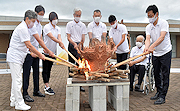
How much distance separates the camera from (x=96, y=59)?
10.5 feet

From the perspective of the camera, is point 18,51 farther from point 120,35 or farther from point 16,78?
point 120,35

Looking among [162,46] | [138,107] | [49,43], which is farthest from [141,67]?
[49,43]

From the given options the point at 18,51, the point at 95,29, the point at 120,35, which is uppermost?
the point at 95,29

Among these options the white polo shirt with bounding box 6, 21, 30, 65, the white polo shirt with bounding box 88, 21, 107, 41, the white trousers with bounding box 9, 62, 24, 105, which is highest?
the white polo shirt with bounding box 88, 21, 107, 41

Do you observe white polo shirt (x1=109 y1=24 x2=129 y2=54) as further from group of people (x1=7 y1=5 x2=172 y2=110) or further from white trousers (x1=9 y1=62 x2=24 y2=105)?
white trousers (x1=9 y1=62 x2=24 y2=105)

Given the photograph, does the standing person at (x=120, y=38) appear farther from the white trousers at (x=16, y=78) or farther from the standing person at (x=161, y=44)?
the white trousers at (x=16, y=78)

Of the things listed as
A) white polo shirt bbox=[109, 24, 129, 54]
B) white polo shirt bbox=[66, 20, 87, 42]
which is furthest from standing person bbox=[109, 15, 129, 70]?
white polo shirt bbox=[66, 20, 87, 42]

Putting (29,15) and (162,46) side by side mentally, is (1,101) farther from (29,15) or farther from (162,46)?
(162,46)

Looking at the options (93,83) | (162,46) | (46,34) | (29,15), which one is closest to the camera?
(93,83)

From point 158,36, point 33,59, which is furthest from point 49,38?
point 158,36

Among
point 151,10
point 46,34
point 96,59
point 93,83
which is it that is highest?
point 151,10

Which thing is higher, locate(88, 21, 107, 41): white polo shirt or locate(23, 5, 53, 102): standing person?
locate(88, 21, 107, 41): white polo shirt

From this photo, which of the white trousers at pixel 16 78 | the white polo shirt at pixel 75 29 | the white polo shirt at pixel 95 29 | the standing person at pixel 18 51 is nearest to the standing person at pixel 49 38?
the white polo shirt at pixel 75 29

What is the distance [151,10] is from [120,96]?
7.14ft
